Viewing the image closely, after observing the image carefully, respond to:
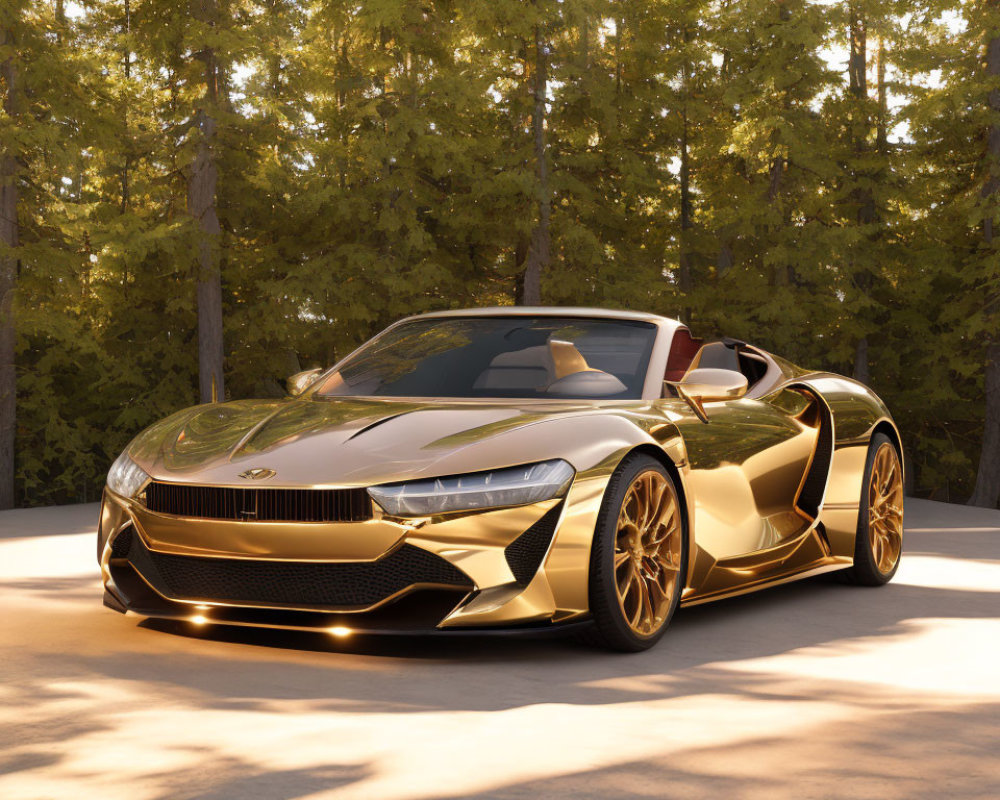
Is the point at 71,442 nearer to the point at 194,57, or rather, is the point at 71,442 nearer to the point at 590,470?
the point at 194,57

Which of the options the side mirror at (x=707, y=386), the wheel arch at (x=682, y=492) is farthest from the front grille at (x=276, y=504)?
the side mirror at (x=707, y=386)

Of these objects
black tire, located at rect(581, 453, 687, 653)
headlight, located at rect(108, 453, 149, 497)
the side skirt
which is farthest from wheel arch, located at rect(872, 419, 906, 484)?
headlight, located at rect(108, 453, 149, 497)

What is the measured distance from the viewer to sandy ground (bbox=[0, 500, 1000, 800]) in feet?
12.0

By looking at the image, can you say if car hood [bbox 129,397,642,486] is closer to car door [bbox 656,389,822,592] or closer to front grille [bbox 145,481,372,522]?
front grille [bbox 145,481,372,522]

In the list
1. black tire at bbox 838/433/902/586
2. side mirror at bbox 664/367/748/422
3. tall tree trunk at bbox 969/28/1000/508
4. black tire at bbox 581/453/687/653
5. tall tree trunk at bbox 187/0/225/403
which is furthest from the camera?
tall tree trunk at bbox 969/28/1000/508

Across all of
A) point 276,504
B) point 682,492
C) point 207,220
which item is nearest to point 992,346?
point 207,220

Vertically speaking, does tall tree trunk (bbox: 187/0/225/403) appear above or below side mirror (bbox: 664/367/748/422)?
above

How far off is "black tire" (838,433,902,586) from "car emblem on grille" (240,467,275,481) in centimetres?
378

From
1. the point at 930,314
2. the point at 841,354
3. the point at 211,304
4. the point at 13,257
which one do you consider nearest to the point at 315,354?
the point at 211,304

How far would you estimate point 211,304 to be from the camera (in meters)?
24.5

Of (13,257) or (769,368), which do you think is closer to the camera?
(769,368)

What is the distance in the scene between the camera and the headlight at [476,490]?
16.5 feet

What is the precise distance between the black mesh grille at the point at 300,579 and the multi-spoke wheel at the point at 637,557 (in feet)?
1.98

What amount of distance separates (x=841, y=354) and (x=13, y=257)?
17.5 metres
